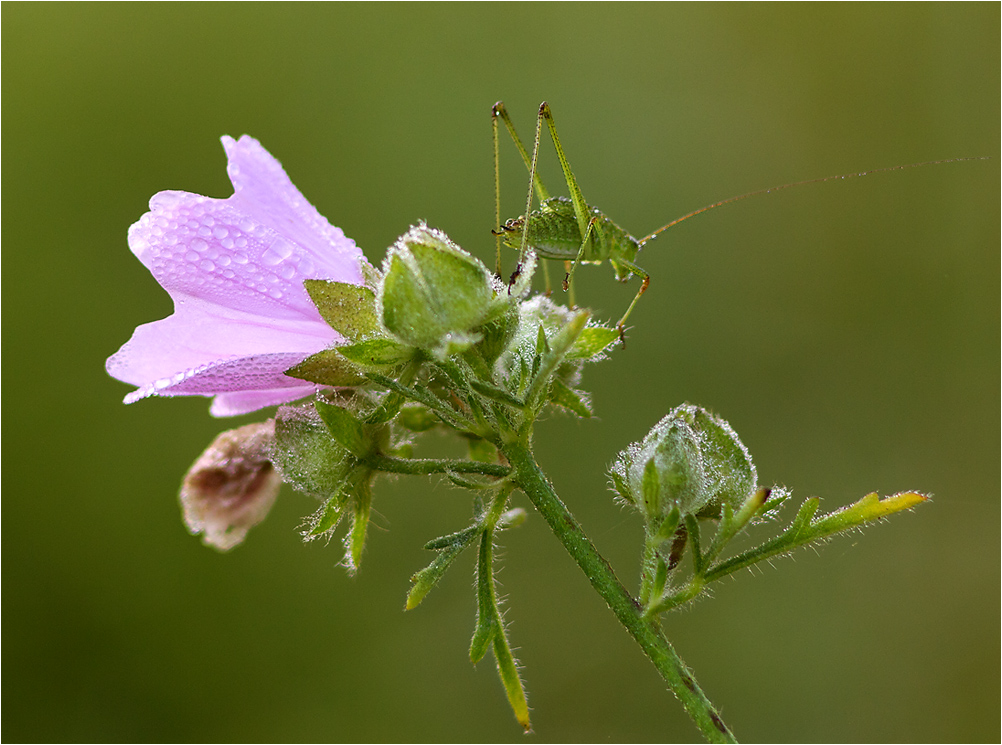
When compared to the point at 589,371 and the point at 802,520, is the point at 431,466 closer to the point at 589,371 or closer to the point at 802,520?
the point at 802,520

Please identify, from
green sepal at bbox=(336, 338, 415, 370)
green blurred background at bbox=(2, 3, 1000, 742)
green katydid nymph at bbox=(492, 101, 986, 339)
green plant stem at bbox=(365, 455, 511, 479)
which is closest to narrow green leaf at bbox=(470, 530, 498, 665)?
green plant stem at bbox=(365, 455, 511, 479)

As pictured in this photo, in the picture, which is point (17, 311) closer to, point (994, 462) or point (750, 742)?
point (750, 742)

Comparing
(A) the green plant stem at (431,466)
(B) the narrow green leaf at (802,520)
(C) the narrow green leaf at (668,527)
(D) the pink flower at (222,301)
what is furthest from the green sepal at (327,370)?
(B) the narrow green leaf at (802,520)

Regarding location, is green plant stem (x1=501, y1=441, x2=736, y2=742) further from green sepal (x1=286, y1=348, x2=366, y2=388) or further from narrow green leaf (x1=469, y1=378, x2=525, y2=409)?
green sepal (x1=286, y1=348, x2=366, y2=388)

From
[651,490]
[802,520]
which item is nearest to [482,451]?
[651,490]

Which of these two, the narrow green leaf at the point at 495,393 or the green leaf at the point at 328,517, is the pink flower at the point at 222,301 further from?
the narrow green leaf at the point at 495,393
